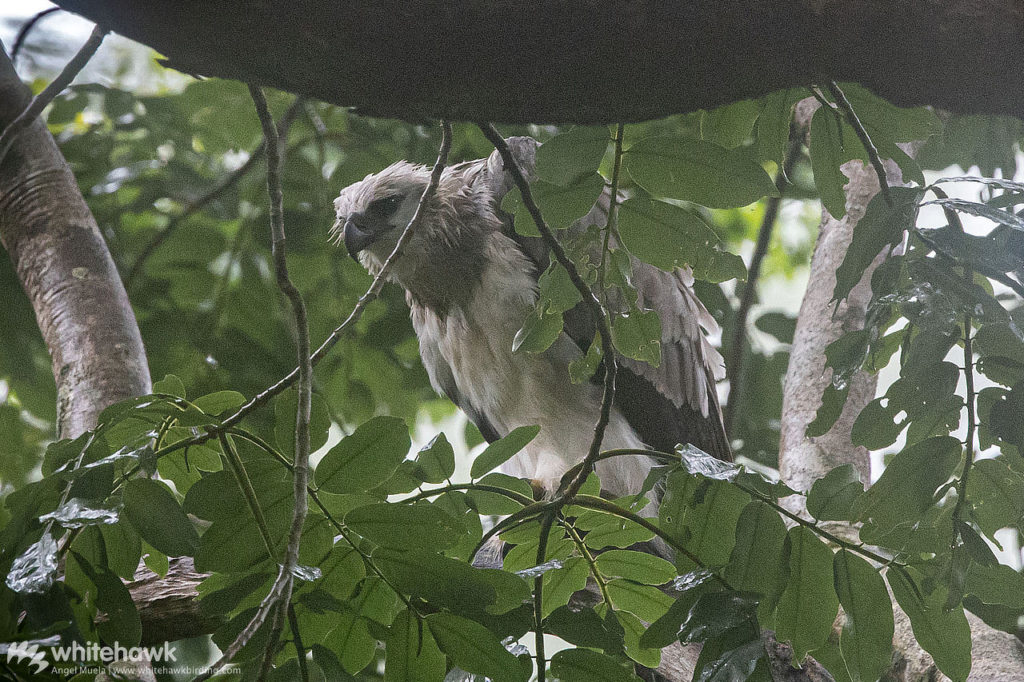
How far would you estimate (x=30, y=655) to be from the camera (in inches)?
48.4

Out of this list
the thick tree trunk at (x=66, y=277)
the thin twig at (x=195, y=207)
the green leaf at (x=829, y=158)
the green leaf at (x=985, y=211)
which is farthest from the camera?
the thin twig at (x=195, y=207)

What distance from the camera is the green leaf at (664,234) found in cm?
Answer: 158

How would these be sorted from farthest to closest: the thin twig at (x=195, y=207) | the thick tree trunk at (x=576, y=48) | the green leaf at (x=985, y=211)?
1. the thin twig at (x=195, y=207)
2. the green leaf at (x=985, y=211)
3. the thick tree trunk at (x=576, y=48)

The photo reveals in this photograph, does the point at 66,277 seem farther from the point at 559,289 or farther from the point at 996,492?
the point at 996,492

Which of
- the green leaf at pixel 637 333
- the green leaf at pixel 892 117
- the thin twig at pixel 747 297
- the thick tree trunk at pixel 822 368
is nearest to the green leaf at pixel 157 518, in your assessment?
the green leaf at pixel 637 333

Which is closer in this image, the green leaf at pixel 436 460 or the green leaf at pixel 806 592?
the green leaf at pixel 806 592

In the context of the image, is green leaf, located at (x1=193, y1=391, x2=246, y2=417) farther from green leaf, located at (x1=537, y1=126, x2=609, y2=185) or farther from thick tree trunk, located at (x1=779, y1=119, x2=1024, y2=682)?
thick tree trunk, located at (x1=779, y1=119, x2=1024, y2=682)

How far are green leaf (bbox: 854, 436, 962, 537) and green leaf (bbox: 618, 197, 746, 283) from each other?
50 cm

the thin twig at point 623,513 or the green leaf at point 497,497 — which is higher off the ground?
the green leaf at point 497,497

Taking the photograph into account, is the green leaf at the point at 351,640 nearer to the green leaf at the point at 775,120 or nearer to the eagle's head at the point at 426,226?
the green leaf at the point at 775,120

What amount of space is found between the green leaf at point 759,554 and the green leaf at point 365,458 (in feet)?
1.92

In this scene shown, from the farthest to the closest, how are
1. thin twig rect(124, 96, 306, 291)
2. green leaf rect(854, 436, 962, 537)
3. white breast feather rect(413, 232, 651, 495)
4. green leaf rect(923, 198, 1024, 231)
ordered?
white breast feather rect(413, 232, 651, 495) < thin twig rect(124, 96, 306, 291) < green leaf rect(854, 436, 962, 537) < green leaf rect(923, 198, 1024, 231)

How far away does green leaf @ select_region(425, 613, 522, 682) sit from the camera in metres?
1.38

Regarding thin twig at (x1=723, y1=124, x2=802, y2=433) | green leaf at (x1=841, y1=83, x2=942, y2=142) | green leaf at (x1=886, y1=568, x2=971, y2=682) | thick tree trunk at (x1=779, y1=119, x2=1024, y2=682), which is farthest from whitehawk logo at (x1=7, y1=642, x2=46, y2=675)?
thin twig at (x1=723, y1=124, x2=802, y2=433)
